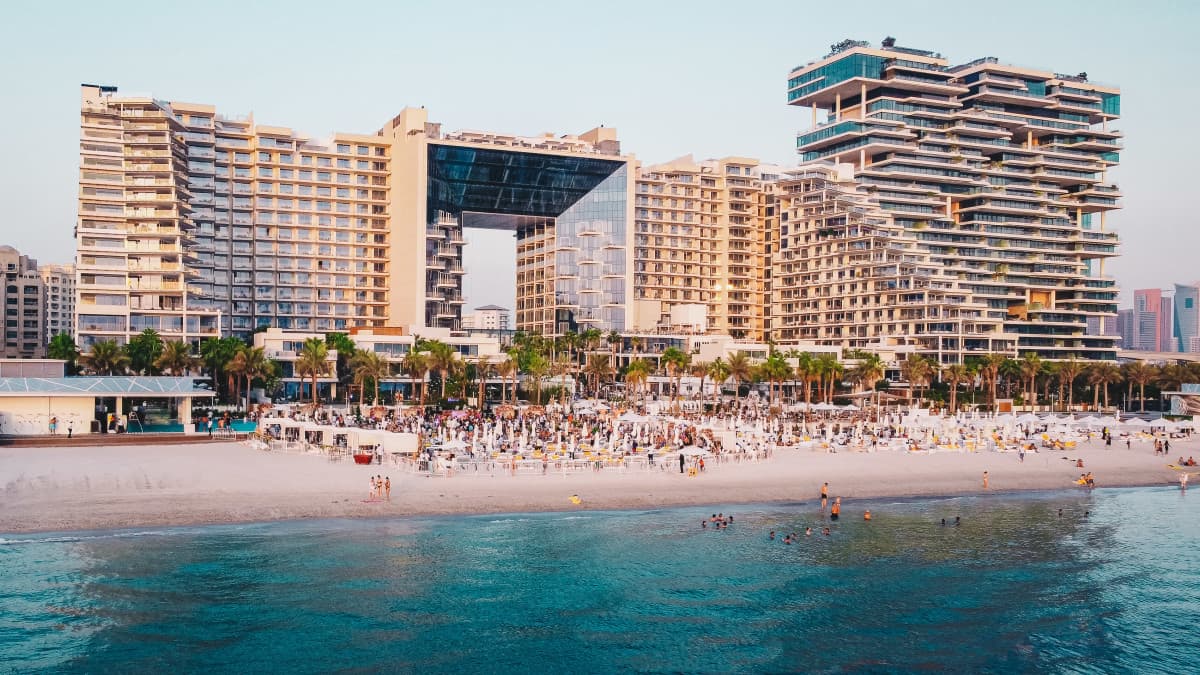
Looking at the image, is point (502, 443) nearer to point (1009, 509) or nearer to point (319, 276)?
point (1009, 509)

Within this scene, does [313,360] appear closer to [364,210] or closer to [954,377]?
[364,210]

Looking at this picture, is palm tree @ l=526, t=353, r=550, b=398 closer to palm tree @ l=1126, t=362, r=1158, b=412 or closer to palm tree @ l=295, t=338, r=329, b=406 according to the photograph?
palm tree @ l=295, t=338, r=329, b=406

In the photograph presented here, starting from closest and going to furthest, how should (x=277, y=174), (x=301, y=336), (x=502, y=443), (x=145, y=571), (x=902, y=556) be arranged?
1. (x=145, y=571)
2. (x=902, y=556)
3. (x=502, y=443)
4. (x=301, y=336)
5. (x=277, y=174)

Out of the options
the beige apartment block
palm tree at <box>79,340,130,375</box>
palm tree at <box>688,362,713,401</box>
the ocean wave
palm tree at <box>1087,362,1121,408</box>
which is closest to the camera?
the ocean wave

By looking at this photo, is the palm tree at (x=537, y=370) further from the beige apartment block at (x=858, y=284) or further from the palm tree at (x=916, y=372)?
the beige apartment block at (x=858, y=284)

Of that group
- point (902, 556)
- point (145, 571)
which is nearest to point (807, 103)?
point (902, 556)

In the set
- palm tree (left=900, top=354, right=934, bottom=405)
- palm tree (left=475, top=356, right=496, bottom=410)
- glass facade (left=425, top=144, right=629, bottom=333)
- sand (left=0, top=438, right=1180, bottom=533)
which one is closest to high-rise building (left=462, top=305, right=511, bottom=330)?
glass facade (left=425, top=144, right=629, bottom=333)

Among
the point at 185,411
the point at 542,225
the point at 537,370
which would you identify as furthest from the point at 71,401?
the point at 542,225
